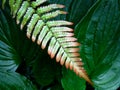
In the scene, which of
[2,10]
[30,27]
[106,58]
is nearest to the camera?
[30,27]

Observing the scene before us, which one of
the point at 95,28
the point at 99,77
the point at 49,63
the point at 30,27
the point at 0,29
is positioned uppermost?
the point at 30,27

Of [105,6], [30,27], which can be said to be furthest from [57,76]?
[30,27]

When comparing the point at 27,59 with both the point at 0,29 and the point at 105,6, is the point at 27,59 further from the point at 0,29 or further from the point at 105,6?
the point at 105,6

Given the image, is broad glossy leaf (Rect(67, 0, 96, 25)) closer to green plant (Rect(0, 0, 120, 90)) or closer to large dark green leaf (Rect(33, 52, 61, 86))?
green plant (Rect(0, 0, 120, 90))

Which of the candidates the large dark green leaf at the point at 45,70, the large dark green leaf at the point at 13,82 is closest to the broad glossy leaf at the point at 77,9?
the large dark green leaf at the point at 45,70

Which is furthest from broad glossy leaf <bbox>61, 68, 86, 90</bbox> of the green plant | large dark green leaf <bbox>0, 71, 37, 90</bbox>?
→ large dark green leaf <bbox>0, 71, 37, 90</bbox>

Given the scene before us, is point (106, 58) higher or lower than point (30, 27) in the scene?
lower

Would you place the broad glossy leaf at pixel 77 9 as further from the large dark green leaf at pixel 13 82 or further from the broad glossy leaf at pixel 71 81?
the large dark green leaf at pixel 13 82
